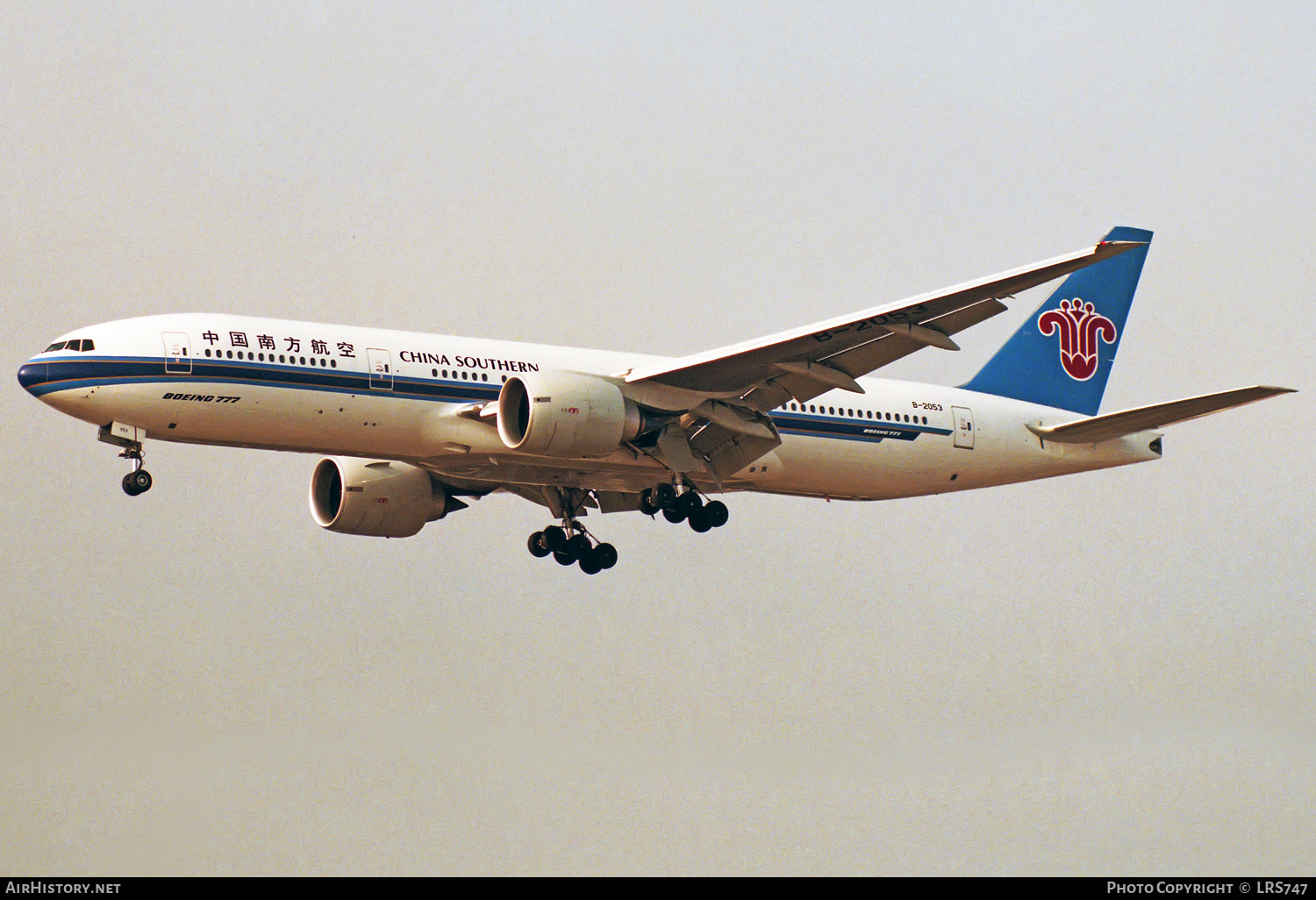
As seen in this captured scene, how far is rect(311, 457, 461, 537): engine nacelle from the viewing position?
1544 inches

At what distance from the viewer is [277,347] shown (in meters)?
32.7

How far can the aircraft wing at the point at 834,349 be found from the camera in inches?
1215

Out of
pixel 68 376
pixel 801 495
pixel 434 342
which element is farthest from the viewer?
pixel 801 495

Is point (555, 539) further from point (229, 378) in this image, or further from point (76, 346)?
point (76, 346)

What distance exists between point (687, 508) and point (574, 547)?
452 cm

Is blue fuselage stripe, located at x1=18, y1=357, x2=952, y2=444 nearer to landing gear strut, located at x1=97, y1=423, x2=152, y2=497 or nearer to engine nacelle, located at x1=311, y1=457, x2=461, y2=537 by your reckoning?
landing gear strut, located at x1=97, y1=423, x2=152, y2=497

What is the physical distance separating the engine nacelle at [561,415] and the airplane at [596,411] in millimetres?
38

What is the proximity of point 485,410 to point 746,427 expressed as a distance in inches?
213

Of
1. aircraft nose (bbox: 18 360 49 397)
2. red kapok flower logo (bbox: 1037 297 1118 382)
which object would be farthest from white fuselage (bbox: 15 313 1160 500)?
red kapok flower logo (bbox: 1037 297 1118 382)

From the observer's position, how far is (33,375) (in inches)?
1268

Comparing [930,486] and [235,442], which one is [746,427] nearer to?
[930,486]

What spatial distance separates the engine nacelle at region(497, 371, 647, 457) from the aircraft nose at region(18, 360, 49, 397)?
8463 millimetres

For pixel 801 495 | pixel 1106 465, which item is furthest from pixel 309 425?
pixel 1106 465

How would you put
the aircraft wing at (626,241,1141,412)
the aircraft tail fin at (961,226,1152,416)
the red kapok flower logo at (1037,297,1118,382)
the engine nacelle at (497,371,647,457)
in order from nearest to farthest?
1. the aircraft wing at (626,241,1141,412)
2. the engine nacelle at (497,371,647,457)
3. the aircraft tail fin at (961,226,1152,416)
4. the red kapok flower logo at (1037,297,1118,382)
